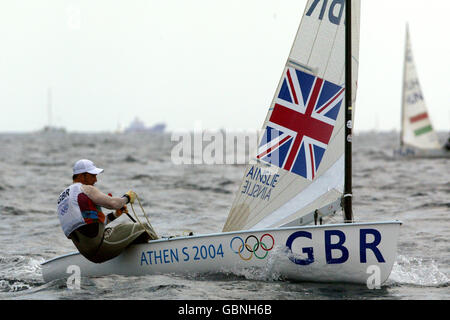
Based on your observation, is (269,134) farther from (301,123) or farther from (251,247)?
(251,247)

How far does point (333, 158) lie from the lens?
611cm

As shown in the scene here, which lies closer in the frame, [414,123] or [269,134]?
[269,134]

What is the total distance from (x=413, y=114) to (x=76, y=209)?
23.9 m

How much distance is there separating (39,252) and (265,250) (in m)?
3.60

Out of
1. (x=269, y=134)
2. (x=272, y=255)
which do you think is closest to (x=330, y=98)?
(x=269, y=134)

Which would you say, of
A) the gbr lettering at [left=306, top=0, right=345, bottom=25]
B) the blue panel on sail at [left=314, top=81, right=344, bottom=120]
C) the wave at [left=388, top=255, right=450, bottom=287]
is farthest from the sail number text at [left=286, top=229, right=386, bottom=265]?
the gbr lettering at [left=306, top=0, right=345, bottom=25]

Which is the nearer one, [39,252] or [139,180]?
[39,252]

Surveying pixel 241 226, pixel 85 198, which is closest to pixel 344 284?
pixel 241 226

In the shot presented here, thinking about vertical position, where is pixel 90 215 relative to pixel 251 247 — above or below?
above

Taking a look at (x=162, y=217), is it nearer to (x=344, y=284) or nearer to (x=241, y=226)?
(x=241, y=226)

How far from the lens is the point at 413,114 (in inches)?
1077

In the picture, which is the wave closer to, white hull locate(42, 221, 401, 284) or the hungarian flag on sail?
white hull locate(42, 221, 401, 284)

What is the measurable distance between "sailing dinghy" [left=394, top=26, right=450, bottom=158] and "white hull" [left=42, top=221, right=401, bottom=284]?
74.4 feet

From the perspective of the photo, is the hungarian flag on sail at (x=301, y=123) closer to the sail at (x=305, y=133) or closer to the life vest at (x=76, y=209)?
the sail at (x=305, y=133)
